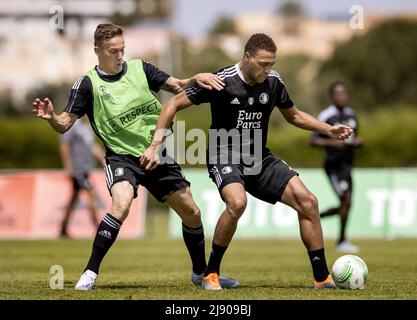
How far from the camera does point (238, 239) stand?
2209cm

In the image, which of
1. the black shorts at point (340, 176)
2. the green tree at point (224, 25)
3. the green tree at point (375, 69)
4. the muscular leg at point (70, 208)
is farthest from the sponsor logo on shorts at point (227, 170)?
the green tree at point (224, 25)

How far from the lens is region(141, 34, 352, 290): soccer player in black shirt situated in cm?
983

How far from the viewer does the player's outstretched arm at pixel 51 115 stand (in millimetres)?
9844

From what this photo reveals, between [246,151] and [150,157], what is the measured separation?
3.38ft

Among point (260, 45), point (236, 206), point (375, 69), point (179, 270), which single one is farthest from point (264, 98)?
point (375, 69)

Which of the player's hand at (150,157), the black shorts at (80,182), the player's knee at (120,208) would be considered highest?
the player's hand at (150,157)

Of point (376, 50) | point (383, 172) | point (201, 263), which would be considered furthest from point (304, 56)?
point (201, 263)

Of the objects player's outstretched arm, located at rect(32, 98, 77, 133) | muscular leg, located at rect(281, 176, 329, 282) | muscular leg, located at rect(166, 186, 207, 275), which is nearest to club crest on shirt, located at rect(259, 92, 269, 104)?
muscular leg, located at rect(281, 176, 329, 282)

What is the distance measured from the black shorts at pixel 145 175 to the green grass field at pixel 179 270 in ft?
3.49

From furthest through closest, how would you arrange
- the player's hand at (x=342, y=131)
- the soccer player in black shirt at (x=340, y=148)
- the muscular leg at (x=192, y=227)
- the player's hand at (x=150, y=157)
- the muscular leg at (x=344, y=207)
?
the soccer player in black shirt at (x=340, y=148) → the muscular leg at (x=344, y=207) → the muscular leg at (x=192, y=227) → the player's hand at (x=342, y=131) → the player's hand at (x=150, y=157)

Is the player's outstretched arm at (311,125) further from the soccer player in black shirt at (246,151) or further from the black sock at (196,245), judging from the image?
the black sock at (196,245)

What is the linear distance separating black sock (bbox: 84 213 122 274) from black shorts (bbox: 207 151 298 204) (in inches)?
45.1

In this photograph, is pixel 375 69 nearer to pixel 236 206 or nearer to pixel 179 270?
pixel 179 270
